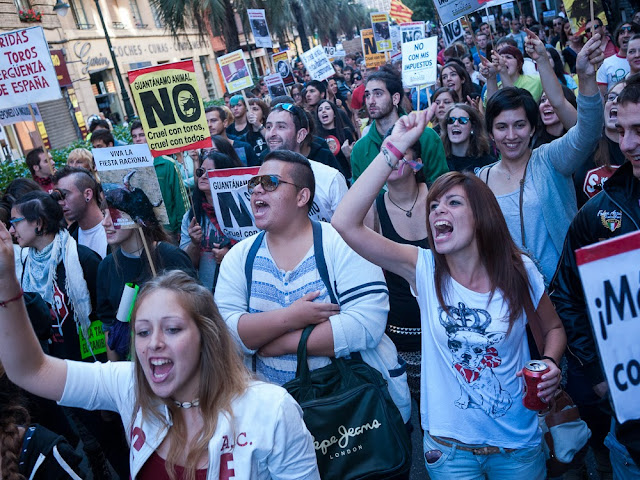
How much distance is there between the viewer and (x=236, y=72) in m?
11.2

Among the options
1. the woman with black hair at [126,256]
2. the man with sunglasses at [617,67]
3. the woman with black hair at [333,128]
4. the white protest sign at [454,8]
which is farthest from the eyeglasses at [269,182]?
the man with sunglasses at [617,67]

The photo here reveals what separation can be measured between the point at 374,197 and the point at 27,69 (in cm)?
617

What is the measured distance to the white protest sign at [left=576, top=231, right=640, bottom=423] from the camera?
1.91 meters

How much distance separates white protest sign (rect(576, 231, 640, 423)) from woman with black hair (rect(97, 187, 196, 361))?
8.00 ft

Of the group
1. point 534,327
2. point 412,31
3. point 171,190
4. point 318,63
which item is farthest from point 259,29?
point 534,327

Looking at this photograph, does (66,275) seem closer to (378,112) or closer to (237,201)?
(237,201)

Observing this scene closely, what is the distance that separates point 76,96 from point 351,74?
1522 centimetres

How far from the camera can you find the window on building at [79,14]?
101ft

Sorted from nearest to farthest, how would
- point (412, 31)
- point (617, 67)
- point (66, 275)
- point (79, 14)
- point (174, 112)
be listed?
point (66, 275) < point (174, 112) < point (617, 67) < point (412, 31) < point (79, 14)

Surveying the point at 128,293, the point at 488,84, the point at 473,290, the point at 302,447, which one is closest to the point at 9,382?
the point at 128,293

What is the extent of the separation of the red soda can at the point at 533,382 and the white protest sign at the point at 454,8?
553cm

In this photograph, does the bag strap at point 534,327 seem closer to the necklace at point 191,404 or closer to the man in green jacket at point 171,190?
the necklace at point 191,404

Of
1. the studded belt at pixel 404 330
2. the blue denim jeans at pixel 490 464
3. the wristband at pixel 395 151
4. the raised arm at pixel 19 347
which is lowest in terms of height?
the blue denim jeans at pixel 490 464

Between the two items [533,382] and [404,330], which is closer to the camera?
[533,382]
